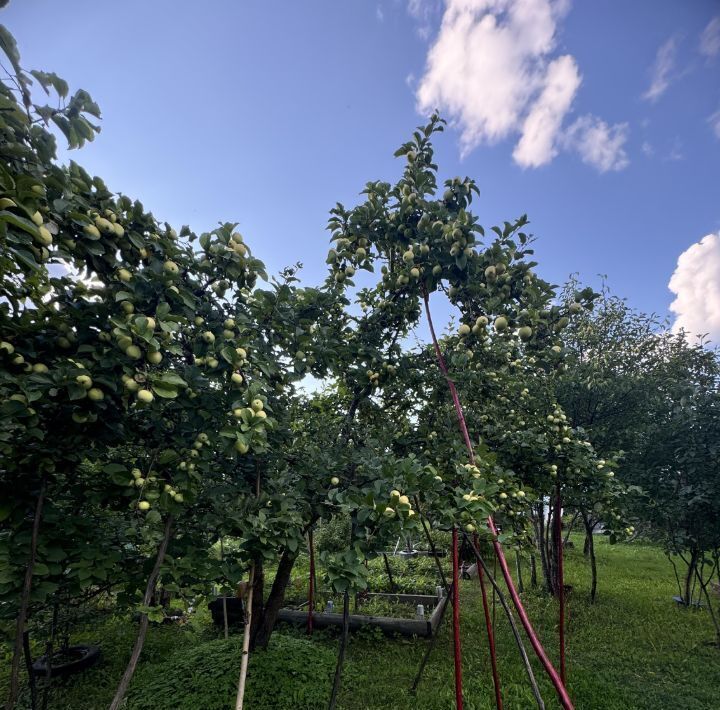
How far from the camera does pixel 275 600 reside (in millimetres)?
4402

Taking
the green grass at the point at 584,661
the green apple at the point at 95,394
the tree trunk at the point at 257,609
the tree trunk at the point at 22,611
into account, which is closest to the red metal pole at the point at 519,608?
the green grass at the point at 584,661

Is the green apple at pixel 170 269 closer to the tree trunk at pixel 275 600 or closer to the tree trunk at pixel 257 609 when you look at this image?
the tree trunk at pixel 275 600

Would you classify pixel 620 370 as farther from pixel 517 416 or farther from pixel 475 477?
pixel 475 477

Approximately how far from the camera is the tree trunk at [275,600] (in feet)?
13.6

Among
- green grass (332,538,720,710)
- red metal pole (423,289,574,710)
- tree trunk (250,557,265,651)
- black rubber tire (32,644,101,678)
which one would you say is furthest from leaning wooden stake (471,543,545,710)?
black rubber tire (32,644,101,678)

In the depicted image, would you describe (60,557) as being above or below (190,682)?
above

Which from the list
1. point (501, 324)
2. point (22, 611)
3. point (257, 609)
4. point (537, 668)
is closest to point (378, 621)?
point (257, 609)

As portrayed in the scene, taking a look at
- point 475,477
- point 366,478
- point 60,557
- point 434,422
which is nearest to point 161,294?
point 60,557

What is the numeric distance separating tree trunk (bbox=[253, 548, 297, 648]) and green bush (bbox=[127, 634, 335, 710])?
0.13 m

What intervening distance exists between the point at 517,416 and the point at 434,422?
819 millimetres

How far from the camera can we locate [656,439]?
18.1 feet

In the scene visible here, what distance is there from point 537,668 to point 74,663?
5294 mm

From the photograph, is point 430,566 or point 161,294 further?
point 430,566

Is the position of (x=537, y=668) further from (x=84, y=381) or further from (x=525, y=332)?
(x=84, y=381)
